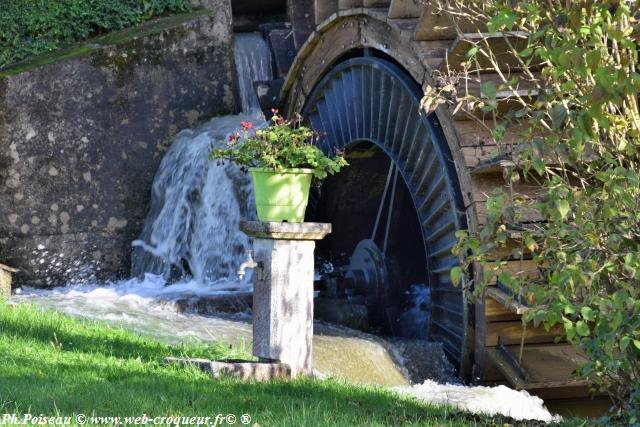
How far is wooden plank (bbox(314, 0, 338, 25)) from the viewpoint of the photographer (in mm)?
9805

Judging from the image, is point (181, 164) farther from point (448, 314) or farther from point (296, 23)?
point (448, 314)

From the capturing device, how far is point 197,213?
36.4ft

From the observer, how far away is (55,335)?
6.73 metres

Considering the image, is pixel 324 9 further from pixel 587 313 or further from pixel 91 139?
pixel 587 313

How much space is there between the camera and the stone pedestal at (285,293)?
250 inches

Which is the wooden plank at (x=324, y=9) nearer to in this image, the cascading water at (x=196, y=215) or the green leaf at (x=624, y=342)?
the cascading water at (x=196, y=215)

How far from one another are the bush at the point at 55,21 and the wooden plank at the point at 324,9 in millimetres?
3485

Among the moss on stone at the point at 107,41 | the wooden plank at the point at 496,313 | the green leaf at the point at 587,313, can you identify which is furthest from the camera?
the moss on stone at the point at 107,41

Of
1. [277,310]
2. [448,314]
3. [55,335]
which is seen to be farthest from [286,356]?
[448,314]

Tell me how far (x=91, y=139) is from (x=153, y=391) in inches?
271

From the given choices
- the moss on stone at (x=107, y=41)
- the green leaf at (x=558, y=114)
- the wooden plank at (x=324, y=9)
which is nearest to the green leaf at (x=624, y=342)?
the green leaf at (x=558, y=114)

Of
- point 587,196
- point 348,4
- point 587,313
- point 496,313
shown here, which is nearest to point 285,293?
point 496,313

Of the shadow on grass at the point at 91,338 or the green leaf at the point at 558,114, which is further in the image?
the shadow on grass at the point at 91,338

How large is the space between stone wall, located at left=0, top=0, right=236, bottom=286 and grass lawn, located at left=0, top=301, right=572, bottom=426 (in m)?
4.85
